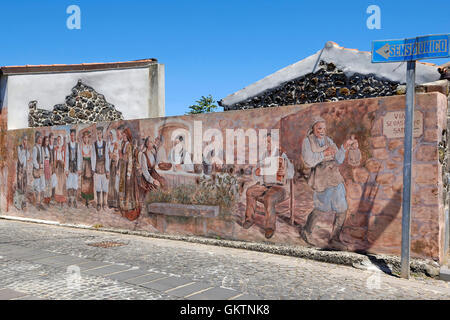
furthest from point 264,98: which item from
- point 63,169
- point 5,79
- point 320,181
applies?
point 5,79

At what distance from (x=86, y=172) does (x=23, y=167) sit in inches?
106

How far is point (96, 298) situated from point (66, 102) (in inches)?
363

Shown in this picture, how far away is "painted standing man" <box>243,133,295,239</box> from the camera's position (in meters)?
6.62

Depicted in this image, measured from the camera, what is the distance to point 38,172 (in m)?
10.7

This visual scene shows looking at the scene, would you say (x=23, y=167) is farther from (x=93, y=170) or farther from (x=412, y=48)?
(x=412, y=48)

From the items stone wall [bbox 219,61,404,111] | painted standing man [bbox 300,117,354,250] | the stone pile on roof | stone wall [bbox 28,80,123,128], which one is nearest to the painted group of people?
stone wall [bbox 28,80,123,128]

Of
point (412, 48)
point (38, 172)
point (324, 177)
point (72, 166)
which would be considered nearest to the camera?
point (412, 48)

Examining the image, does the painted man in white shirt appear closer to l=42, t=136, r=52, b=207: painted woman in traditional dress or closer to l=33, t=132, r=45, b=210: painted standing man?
l=42, t=136, r=52, b=207: painted woman in traditional dress

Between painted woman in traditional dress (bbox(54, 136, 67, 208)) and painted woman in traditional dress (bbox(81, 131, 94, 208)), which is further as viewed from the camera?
painted woman in traditional dress (bbox(54, 136, 67, 208))

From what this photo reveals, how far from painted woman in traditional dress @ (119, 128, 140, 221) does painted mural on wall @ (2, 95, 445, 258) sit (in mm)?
22

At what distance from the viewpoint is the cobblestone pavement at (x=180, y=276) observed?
4.34 meters

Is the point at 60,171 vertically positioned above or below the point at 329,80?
below

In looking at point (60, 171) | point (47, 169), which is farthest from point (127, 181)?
point (47, 169)
